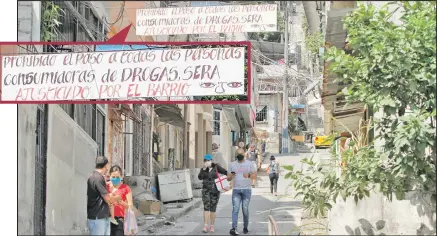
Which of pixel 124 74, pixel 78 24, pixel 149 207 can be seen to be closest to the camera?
pixel 124 74

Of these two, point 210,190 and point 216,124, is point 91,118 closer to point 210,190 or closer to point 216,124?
point 210,190

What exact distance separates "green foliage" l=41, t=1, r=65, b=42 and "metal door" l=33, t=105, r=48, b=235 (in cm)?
96

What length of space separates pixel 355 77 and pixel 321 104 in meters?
4.44

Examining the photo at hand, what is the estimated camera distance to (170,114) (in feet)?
62.2

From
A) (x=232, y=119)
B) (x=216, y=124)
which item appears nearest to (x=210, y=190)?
(x=232, y=119)

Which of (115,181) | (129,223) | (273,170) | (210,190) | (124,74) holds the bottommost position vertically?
(129,223)

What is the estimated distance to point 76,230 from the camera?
10.5 metres

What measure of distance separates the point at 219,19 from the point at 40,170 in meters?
4.35

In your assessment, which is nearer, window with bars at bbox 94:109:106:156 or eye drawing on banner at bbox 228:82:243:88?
eye drawing on banner at bbox 228:82:243:88

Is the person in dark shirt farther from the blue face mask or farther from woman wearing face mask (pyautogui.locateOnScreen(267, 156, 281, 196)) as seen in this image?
woman wearing face mask (pyautogui.locateOnScreen(267, 156, 281, 196))

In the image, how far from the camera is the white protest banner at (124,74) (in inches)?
230

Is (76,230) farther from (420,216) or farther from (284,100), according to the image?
(420,216)

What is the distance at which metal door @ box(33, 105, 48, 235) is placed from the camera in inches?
356

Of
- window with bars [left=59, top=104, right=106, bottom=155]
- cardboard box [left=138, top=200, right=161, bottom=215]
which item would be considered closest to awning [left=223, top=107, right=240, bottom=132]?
window with bars [left=59, top=104, right=106, bottom=155]
